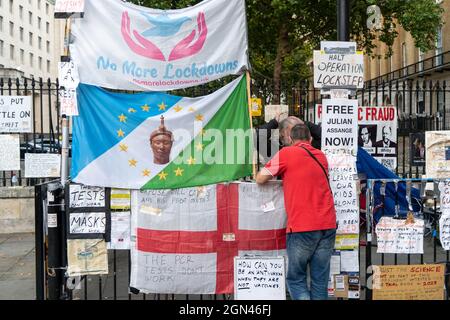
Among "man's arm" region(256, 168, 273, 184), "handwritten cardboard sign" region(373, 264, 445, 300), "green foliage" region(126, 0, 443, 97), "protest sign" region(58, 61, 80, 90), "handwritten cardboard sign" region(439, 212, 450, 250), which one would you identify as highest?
"green foliage" region(126, 0, 443, 97)

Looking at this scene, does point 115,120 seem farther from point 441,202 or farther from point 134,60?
point 441,202

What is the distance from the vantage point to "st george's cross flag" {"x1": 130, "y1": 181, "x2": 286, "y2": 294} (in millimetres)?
4797

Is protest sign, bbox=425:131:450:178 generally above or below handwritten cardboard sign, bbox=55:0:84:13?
below

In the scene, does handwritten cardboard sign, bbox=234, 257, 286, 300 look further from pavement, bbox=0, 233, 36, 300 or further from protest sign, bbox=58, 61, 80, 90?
pavement, bbox=0, 233, 36, 300

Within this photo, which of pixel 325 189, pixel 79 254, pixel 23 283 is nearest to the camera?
pixel 325 189

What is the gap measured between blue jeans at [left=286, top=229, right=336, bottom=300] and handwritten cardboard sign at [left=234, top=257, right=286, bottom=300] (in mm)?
105

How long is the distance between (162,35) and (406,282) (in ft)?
10.9

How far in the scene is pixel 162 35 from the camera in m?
4.86

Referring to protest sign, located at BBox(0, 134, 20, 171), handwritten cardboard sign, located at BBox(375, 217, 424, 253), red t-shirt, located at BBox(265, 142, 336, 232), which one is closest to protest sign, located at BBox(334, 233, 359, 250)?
handwritten cardboard sign, located at BBox(375, 217, 424, 253)

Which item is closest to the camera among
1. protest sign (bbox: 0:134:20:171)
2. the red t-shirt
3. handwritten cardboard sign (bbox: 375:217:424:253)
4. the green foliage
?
the red t-shirt

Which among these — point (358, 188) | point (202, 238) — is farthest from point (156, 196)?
point (358, 188)

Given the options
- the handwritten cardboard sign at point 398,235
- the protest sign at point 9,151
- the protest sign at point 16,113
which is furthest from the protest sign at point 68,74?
the protest sign at point 9,151

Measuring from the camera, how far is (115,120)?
487 cm

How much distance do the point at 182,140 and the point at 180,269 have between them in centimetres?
123
